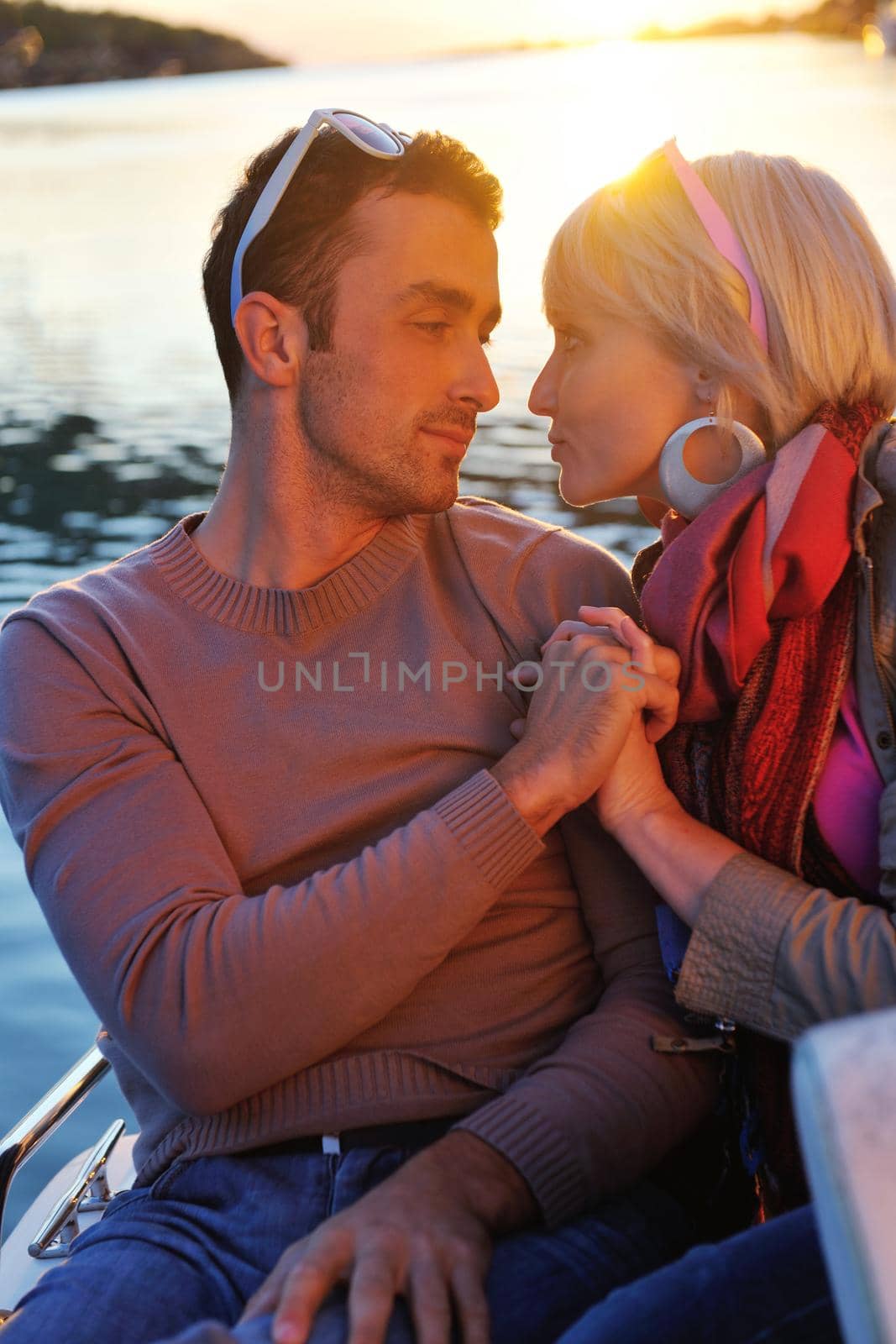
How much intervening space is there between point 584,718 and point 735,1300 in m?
0.69

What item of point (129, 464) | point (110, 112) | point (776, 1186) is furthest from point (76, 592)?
point (110, 112)

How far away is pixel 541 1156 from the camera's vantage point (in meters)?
1.59

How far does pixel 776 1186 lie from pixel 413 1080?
45 cm

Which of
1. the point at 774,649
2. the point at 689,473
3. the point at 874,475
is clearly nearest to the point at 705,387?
the point at 689,473

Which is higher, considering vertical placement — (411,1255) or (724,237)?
(724,237)

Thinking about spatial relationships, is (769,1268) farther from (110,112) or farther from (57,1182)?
(110,112)

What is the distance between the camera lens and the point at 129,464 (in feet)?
35.8

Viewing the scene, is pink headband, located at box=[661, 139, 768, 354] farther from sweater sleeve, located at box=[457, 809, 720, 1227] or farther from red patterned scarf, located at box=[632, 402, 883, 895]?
sweater sleeve, located at box=[457, 809, 720, 1227]

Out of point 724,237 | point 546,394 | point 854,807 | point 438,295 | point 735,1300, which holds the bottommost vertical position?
point 735,1300

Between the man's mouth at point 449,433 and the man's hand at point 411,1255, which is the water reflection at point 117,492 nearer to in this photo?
the man's mouth at point 449,433

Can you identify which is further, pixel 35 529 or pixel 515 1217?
pixel 35 529

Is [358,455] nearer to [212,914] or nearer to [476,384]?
[476,384]

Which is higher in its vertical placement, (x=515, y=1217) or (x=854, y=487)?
(x=854, y=487)

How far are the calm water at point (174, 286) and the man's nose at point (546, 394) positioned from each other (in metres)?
0.27
